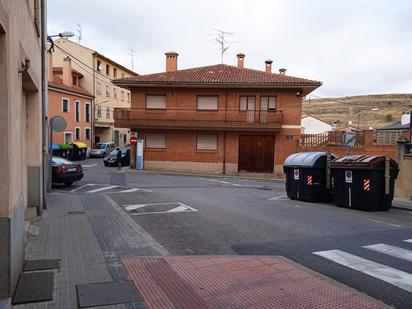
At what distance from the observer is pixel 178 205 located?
1193cm

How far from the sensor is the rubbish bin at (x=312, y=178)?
1356 centimetres

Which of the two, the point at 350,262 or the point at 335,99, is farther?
the point at 335,99

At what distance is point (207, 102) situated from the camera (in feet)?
97.8

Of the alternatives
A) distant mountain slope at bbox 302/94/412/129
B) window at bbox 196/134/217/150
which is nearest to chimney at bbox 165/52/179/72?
window at bbox 196/134/217/150

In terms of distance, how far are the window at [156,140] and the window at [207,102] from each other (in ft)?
11.8

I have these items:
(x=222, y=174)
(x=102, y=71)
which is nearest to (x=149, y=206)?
(x=222, y=174)

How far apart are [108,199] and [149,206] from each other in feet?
7.43

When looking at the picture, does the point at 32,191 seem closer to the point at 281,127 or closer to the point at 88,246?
the point at 88,246

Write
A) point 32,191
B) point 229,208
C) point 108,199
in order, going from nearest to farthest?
point 32,191
point 229,208
point 108,199

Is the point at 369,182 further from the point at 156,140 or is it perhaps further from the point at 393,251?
the point at 156,140

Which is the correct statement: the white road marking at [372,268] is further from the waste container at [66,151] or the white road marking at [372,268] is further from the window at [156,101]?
the waste container at [66,151]

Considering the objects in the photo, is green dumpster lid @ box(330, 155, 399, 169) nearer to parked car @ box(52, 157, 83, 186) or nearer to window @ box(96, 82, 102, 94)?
parked car @ box(52, 157, 83, 186)

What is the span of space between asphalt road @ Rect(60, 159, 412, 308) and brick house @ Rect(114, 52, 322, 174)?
16147mm

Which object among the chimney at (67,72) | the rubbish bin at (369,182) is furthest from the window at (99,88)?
the rubbish bin at (369,182)
